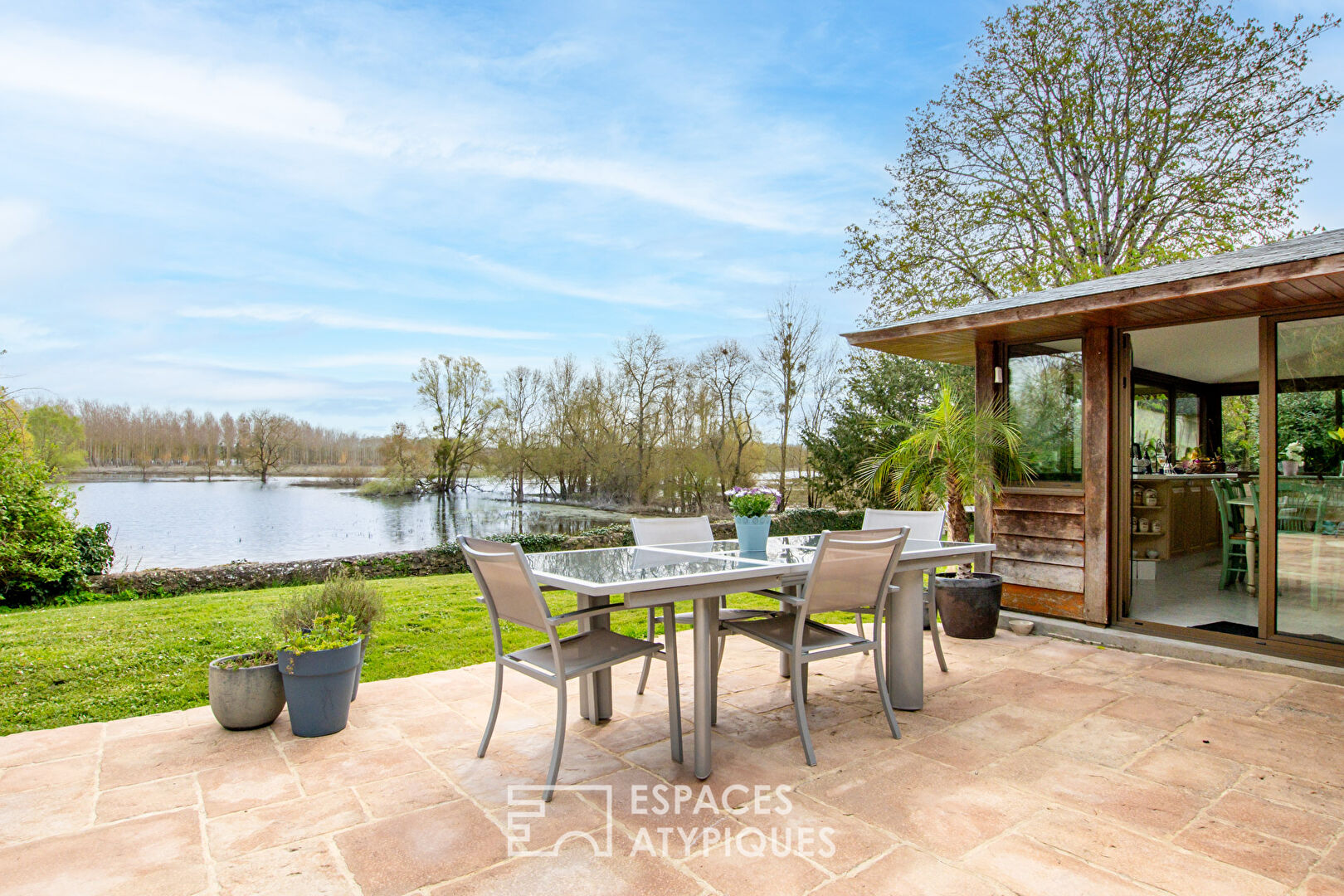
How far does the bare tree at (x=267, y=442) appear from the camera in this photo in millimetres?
21031

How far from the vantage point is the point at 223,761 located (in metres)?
2.57

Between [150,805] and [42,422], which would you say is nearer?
[150,805]

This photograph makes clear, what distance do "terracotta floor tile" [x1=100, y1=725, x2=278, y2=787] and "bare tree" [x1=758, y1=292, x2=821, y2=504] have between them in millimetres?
14132

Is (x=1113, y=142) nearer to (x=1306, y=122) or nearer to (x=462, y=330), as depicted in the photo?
(x=1306, y=122)

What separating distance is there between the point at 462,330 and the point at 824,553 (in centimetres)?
2082

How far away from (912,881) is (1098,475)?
3.78 meters

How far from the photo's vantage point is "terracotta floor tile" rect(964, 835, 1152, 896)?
5.59ft

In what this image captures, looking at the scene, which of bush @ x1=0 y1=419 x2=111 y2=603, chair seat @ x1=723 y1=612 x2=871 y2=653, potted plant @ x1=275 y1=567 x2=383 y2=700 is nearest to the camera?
chair seat @ x1=723 y1=612 x2=871 y2=653

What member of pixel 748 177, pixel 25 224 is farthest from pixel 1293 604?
pixel 25 224

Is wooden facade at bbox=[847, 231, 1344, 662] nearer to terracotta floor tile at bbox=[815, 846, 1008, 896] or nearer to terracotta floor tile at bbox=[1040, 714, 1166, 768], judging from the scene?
terracotta floor tile at bbox=[1040, 714, 1166, 768]

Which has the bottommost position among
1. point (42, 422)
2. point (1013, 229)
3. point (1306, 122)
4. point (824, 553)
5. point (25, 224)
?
point (824, 553)

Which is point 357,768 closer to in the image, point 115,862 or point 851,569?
point 115,862

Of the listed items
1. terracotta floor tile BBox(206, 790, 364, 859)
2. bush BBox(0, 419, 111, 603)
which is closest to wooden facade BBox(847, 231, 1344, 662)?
terracotta floor tile BBox(206, 790, 364, 859)

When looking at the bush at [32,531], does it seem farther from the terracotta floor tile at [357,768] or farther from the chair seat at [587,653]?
the chair seat at [587,653]
